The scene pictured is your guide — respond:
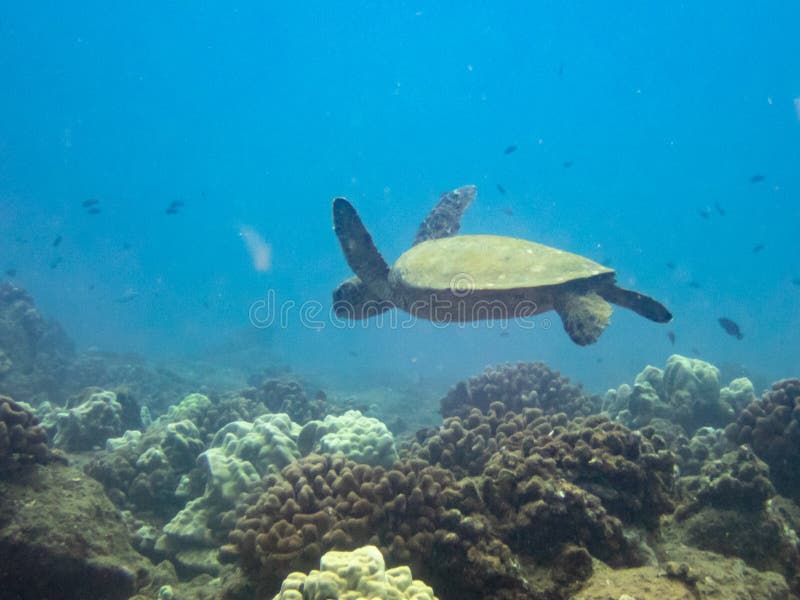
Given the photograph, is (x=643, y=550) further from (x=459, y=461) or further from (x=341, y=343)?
(x=341, y=343)

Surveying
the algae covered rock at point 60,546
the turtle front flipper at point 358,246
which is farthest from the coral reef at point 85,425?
the turtle front flipper at point 358,246

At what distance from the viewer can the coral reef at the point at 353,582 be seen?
275 cm

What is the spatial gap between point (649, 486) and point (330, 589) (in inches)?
122

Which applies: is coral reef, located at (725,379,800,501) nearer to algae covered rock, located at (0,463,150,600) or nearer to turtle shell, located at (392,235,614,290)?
turtle shell, located at (392,235,614,290)

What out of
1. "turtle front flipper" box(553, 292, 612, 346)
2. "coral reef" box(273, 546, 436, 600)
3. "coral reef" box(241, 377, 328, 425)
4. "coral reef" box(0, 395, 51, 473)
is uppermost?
"coral reef" box(241, 377, 328, 425)

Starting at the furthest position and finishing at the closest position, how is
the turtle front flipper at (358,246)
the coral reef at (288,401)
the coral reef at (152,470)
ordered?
the coral reef at (288,401), the turtle front flipper at (358,246), the coral reef at (152,470)

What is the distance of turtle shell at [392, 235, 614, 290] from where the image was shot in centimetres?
668

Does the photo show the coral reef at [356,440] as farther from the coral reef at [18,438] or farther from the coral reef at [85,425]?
the coral reef at [85,425]

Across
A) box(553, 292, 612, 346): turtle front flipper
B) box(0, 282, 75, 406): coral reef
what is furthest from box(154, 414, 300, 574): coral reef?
box(0, 282, 75, 406): coral reef

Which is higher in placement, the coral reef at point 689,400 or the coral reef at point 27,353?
the coral reef at point 27,353

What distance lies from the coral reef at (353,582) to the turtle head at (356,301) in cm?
627

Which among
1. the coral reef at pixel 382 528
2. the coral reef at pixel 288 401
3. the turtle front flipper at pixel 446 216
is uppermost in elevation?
the turtle front flipper at pixel 446 216

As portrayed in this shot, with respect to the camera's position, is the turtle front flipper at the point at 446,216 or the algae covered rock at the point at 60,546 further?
the turtle front flipper at the point at 446,216

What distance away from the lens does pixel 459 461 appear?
18.2 feet
